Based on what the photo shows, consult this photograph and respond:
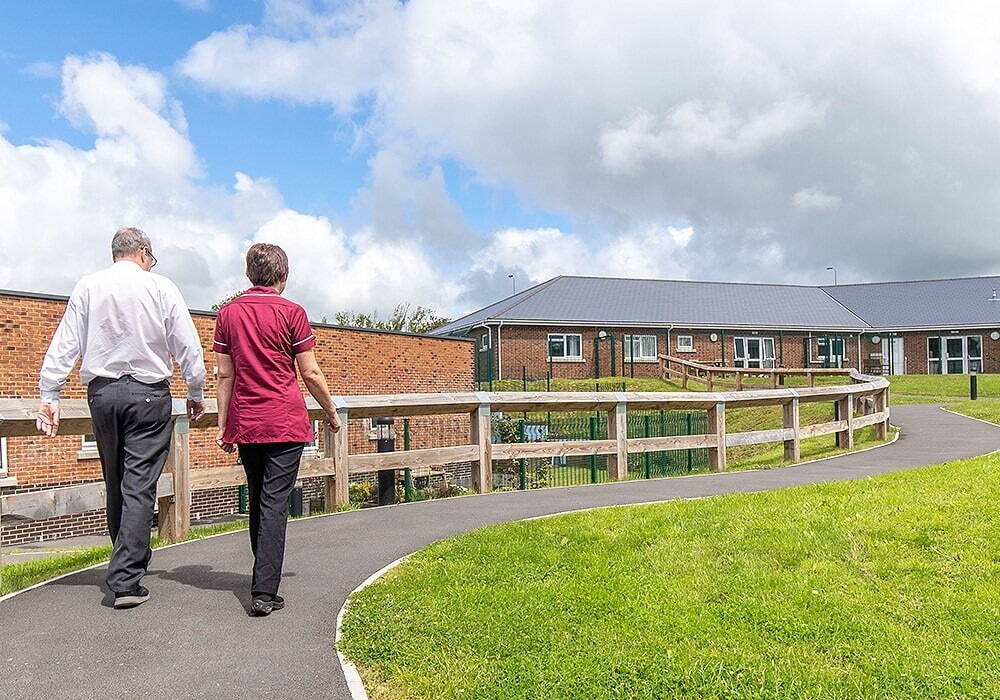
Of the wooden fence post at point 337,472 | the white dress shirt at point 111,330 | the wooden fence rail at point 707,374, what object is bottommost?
the wooden fence post at point 337,472

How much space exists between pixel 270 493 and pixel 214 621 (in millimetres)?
739

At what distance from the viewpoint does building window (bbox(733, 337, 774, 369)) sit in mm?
47556

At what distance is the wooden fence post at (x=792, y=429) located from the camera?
48.4 ft

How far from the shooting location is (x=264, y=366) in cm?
532

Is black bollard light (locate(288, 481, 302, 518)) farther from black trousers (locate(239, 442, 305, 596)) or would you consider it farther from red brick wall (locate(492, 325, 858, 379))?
red brick wall (locate(492, 325, 858, 379))

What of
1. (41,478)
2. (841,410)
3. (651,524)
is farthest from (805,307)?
(651,524)

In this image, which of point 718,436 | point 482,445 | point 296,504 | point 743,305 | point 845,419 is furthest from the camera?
point 743,305

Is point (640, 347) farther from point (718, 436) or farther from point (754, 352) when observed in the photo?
point (718, 436)

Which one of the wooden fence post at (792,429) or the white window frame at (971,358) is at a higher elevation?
the white window frame at (971,358)

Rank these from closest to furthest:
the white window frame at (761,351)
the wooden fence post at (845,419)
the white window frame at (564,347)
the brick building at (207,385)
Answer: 1. the wooden fence post at (845,419)
2. the brick building at (207,385)
3. the white window frame at (564,347)
4. the white window frame at (761,351)

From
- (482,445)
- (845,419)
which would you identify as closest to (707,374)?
(845,419)

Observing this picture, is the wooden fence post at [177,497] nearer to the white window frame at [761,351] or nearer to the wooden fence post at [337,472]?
the wooden fence post at [337,472]

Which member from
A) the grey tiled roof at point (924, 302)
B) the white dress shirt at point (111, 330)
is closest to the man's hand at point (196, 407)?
the white dress shirt at point (111, 330)

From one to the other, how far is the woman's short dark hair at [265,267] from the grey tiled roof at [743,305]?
125ft
